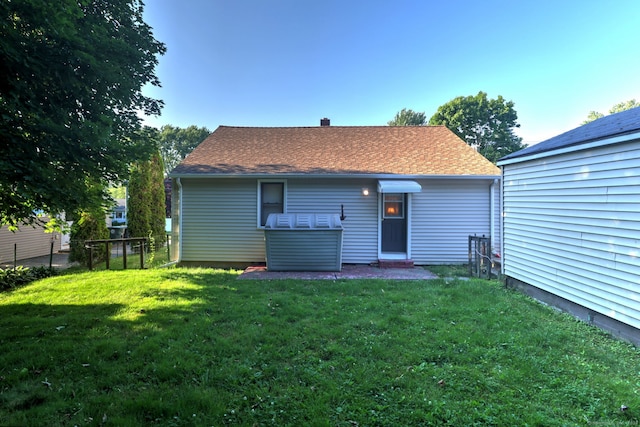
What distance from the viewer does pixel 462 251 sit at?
866 centimetres

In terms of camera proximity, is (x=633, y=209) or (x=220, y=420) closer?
(x=220, y=420)

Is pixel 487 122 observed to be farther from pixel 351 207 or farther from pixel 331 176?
pixel 331 176

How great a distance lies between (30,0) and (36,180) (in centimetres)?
227

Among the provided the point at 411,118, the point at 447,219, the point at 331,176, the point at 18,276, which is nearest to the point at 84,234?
the point at 18,276

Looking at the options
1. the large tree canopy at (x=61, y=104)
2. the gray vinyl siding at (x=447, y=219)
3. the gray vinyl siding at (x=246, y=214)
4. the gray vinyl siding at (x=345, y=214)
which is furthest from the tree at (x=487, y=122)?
the large tree canopy at (x=61, y=104)

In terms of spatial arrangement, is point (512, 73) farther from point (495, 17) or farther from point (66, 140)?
point (66, 140)

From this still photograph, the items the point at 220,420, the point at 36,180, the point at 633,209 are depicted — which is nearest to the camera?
the point at 220,420

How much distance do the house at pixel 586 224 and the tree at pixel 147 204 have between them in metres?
13.8

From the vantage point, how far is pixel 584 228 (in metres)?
4.37

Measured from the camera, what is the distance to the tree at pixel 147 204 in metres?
13.7

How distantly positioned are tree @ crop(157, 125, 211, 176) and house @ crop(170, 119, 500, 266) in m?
37.0

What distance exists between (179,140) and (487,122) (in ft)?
126

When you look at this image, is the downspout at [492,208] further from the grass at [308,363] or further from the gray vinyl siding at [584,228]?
the grass at [308,363]

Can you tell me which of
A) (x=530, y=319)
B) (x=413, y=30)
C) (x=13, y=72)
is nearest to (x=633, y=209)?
(x=530, y=319)
